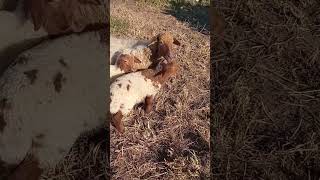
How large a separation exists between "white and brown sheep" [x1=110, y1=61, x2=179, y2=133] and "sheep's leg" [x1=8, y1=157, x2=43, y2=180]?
429 millimetres

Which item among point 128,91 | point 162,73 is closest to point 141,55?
point 162,73

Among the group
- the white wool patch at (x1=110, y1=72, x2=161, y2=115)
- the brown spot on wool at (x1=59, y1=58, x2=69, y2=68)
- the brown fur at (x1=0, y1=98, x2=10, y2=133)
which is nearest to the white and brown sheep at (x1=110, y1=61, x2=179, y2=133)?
the white wool patch at (x1=110, y1=72, x2=161, y2=115)

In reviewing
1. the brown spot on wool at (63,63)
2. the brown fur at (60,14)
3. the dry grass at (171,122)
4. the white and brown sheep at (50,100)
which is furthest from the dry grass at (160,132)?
the brown spot on wool at (63,63)

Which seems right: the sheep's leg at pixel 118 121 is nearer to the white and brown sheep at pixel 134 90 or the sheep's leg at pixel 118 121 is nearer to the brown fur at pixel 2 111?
the white and brown sheep at pixel 134 90

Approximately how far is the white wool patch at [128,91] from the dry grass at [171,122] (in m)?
0.07

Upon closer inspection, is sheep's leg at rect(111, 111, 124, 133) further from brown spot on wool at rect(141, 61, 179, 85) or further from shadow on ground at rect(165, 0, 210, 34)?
shadow on ground at rect(165, 0, 210, 34)

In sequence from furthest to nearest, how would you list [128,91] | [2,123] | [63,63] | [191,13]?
[191,13], [128,91], [63,63], [2,123]

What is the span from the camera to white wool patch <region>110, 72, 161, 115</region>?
283 cm

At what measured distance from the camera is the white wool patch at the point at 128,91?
111 inches

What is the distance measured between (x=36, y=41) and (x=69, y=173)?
2.11ft

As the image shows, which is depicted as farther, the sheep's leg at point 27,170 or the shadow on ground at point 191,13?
the shadow on ground at point 191,13

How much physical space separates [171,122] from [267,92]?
1.84 ft

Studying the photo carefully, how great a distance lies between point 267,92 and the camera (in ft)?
10.3

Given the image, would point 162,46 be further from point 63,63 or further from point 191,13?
point 63,63
